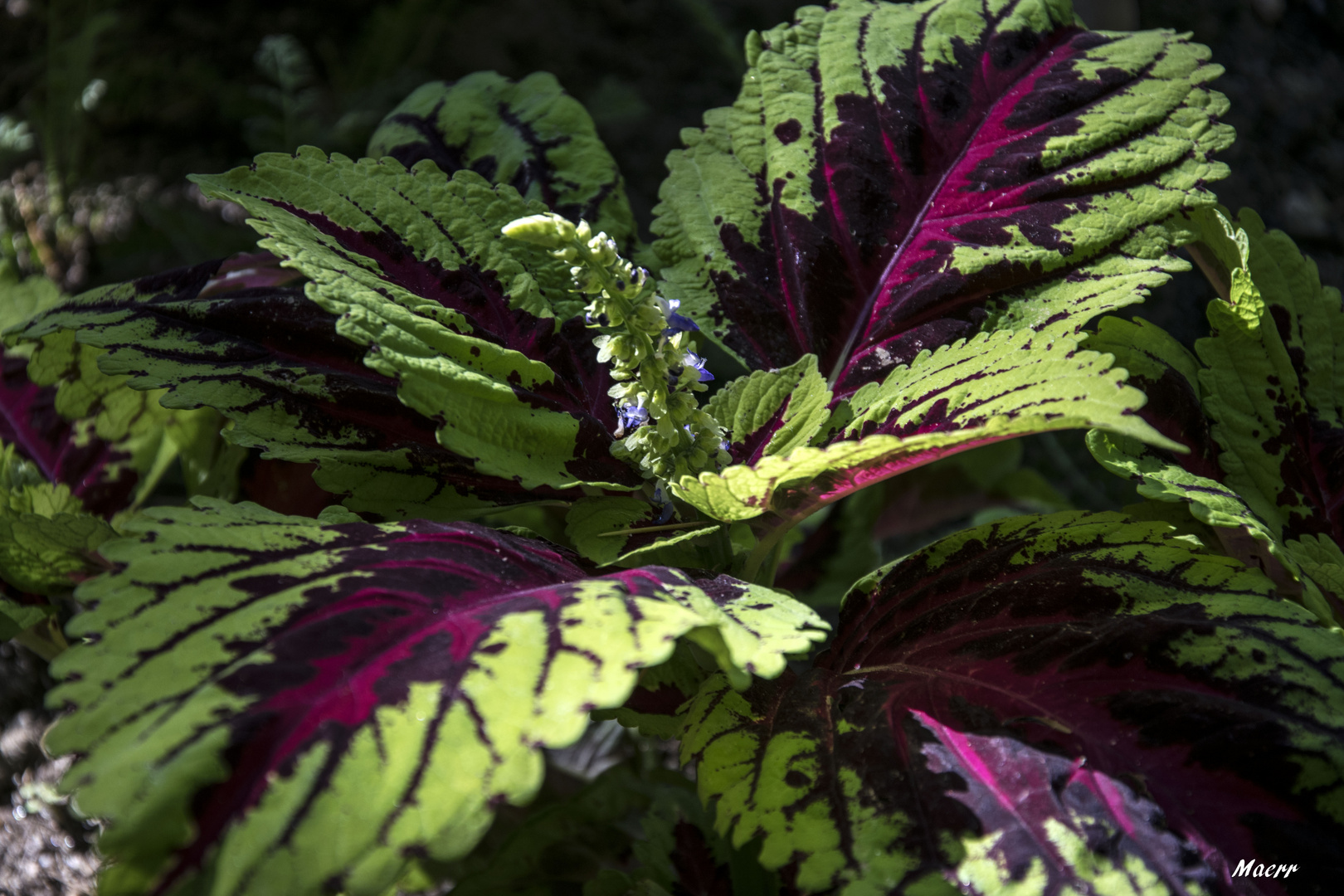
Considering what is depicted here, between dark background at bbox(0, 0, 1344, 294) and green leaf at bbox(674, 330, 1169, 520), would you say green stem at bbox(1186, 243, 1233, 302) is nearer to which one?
green leaf at bbox(674, 330, 1169, 520)

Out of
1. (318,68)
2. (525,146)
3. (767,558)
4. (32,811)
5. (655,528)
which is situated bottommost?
(32,811)

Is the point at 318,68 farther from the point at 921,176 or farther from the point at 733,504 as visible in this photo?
the point at 733,504

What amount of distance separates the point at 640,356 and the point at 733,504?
118mm

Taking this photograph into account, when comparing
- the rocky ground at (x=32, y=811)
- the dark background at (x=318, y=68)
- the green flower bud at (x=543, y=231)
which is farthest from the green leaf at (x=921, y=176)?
the rocky ground at (x=32, y=811)

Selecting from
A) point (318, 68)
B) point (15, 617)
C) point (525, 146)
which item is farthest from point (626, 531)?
point (318, 68)

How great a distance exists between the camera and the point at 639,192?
179 cm

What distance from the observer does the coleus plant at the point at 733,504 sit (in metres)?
0.46

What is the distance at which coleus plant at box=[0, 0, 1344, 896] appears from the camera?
18.0 inches

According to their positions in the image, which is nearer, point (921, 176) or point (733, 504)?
point (733, 504)

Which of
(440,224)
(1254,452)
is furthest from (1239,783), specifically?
(440,224)

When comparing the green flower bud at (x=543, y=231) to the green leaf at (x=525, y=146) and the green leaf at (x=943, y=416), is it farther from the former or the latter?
the green leaf at (x=525, y=146)

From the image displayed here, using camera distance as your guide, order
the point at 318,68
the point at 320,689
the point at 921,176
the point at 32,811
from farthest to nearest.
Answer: the point at 318,68, the point at 32,811, the point at 921,176, the point at 320,689

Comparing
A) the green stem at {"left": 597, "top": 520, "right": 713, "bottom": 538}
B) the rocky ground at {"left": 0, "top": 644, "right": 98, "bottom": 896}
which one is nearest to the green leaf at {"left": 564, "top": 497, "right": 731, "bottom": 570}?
the green stem at {"left": 597, "top": 520, "right": 713, "bottom": 538}

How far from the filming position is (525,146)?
89 centimetres
